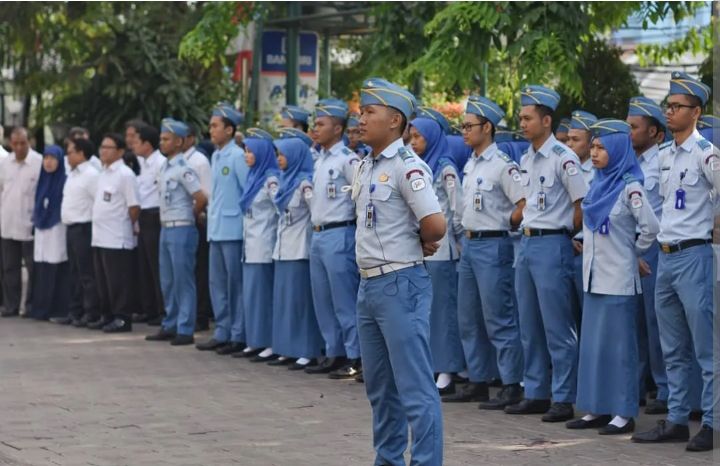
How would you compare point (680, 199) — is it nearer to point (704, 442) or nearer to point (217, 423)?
point (704, 442)

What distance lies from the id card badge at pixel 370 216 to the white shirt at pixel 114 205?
28.1 ft

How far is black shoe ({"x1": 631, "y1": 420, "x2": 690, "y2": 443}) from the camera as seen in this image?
29.8ft

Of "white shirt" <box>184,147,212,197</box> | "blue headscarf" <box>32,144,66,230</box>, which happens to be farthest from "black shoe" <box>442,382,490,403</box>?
"blue headscarf" <box>32,144,66,230</box>

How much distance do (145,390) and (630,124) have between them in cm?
426

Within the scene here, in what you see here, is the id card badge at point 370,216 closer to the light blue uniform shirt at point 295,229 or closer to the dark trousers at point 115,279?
the light blue uniform shirt at point 295,229

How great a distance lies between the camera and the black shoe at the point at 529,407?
10359 millimetres

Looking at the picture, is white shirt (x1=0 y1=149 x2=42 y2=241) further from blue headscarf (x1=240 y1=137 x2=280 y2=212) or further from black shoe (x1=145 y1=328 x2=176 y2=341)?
blue headscarf (x1=240 y1=137 x2=280 y2=212)

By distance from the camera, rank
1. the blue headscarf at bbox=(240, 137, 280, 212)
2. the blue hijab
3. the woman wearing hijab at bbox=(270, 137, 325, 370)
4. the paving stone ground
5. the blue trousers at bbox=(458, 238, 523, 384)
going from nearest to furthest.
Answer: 1. the paving stone ground
2. the blue hijab
3. the blue trousers at bbox=(458, 238, 523, 384)
4. the woman wearing hijab at bbox=(270, 137, 325, 370)
5. the blue headscarf at bbox=(240, 137, 280, 212)

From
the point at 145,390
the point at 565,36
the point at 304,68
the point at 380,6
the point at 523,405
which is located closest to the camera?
the point at 523,405

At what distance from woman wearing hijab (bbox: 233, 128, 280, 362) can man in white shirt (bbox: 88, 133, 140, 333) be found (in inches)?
105

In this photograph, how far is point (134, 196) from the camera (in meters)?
15.9

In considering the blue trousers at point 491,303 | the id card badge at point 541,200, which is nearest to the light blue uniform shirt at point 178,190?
the blue trousers at point 491,303

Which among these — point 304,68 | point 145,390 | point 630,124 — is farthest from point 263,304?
point 304,68

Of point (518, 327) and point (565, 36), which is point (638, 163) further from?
point (565, 36)
